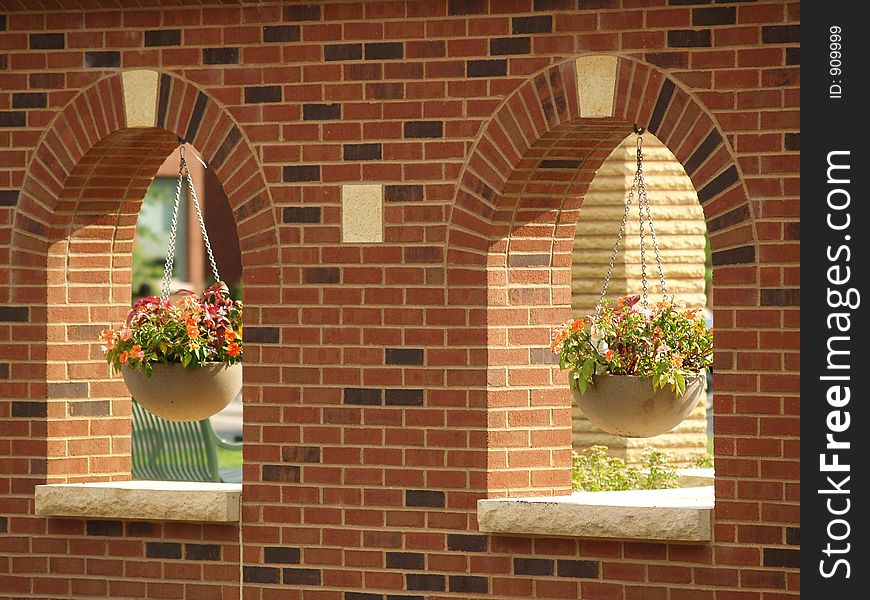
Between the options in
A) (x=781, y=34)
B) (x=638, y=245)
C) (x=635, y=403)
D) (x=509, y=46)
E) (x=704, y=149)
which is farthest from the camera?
(x=638, y=245)

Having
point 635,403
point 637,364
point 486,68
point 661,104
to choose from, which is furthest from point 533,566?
point 486,68

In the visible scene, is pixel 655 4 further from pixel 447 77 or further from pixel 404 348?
pixel 404 348

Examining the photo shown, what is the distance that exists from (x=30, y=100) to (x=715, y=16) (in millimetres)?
3081

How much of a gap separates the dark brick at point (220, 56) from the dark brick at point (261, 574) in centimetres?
221

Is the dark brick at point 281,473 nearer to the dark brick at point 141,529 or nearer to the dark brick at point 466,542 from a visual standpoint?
the dark brick at point 141,529

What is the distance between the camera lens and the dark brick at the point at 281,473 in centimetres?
761

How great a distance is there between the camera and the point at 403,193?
743 centimetres

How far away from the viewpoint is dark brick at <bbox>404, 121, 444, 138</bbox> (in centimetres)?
736

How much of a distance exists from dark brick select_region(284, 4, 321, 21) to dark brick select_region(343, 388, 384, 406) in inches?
63.3

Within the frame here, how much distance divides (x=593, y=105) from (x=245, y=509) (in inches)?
91.7

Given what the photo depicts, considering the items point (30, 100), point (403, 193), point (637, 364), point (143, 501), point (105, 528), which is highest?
point (30, 100)

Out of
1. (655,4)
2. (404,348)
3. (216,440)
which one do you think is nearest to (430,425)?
(404,348)

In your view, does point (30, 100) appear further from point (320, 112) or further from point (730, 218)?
point (730, 218)

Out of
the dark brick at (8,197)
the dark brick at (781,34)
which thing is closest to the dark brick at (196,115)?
the dark brick at (8,197)
